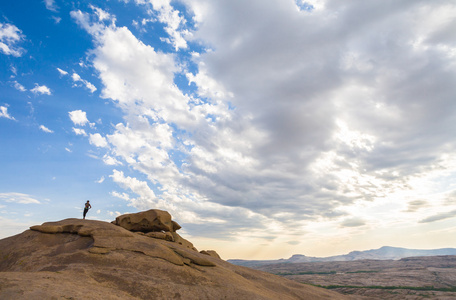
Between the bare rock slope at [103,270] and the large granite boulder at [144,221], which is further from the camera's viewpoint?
the large granite boulder at [144,221]

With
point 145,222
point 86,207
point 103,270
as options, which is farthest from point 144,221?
point 103,270

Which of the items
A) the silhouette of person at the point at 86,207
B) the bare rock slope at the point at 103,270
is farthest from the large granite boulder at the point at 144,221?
the bare rock slope at the point at 103,270

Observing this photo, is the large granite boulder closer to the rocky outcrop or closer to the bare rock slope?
the rocky outcrop

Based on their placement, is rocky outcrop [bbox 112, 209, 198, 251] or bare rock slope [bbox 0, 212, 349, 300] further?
rocky outcrop [bbox 112, 209, 198, 251]

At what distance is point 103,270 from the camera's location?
17609mm

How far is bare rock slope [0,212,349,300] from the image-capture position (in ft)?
42.5

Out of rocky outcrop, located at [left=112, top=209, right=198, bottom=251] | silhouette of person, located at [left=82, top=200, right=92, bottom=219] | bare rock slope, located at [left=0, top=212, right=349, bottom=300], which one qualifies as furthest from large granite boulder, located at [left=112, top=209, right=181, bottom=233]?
bare rock slope, located at [left=0, top=212, right=349, bottom=300]

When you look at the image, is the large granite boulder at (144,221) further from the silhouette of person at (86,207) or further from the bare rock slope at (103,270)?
the bare rock slope at (103,270)

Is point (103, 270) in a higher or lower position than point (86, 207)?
lower

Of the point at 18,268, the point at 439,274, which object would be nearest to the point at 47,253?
the point at 18,268

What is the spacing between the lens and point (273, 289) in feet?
86.4

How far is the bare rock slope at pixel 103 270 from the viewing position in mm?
12951

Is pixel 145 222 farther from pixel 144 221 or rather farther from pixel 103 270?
pixel 103 270

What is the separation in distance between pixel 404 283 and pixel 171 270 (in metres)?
178
